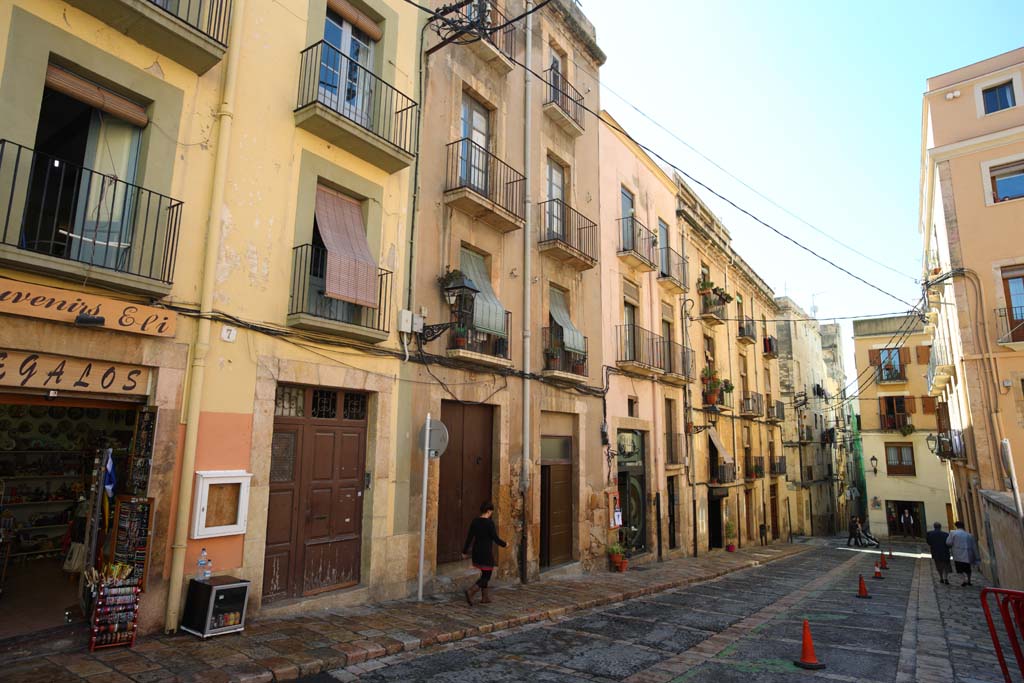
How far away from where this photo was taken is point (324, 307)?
959 cm

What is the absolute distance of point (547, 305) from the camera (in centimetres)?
1467

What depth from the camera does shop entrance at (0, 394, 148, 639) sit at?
738 cm

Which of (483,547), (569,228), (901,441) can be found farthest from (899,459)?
(483,547)

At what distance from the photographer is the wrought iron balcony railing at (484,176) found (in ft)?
39.8

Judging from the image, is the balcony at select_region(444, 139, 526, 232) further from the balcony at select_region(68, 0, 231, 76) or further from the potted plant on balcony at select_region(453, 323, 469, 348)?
the balcony at select_region(68, 0, 231, 76)

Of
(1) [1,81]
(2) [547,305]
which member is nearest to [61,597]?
(1) [1,81]

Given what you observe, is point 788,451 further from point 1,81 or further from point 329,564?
point 1,81

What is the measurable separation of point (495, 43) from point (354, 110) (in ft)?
15.7

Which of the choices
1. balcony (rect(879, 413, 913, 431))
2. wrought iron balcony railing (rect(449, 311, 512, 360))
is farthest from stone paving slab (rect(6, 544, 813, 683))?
balcony (rect(879, 413, 913, 431))

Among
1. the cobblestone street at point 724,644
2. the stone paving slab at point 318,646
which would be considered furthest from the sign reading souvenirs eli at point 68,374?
the cobblestone street at point 724,644

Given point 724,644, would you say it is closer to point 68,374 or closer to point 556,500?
point 556,500

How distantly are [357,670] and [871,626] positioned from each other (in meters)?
8.53

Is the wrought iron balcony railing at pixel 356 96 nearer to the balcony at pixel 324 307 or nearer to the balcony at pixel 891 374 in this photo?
the balcony at pixel 324 307

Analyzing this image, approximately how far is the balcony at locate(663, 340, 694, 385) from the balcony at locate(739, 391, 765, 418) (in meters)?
7.35
